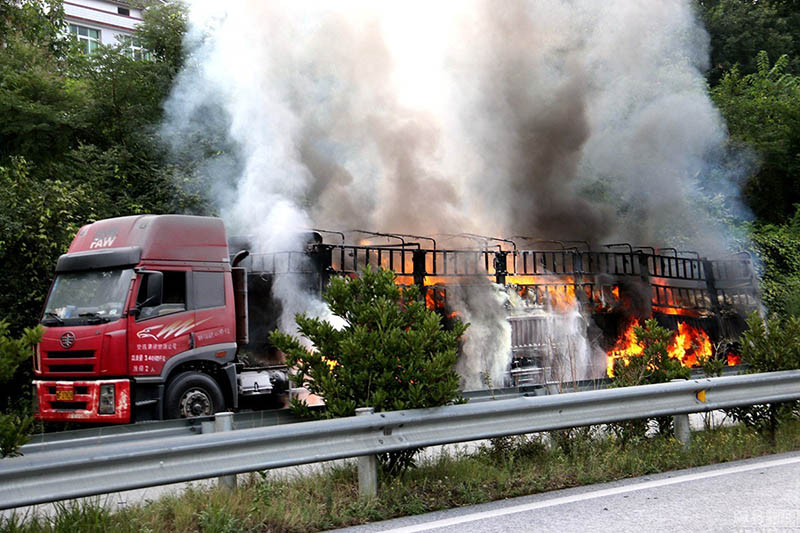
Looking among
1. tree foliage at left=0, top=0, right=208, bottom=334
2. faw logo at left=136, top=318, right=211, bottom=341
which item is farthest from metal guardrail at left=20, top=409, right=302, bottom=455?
tree foliage at left=0, top=0, right=208, bottom=334

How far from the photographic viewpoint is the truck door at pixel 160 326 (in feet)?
31.0

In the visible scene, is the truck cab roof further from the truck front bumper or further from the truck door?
the truck front bumper

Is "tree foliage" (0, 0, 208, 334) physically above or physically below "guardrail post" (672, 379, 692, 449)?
above

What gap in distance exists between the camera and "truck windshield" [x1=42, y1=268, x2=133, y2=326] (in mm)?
9555

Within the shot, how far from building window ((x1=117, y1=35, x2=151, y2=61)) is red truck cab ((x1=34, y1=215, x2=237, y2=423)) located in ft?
37.0

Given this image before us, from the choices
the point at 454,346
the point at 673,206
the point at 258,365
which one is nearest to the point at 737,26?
the point at 673,206

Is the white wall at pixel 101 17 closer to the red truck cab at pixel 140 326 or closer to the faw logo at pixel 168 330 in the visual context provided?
the red truck cab at pixel 140 326

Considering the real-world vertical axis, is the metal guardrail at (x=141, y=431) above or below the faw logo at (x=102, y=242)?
below

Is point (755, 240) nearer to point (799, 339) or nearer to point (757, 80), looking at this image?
point (757, 80)

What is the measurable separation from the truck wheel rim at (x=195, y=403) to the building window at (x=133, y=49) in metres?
12.8

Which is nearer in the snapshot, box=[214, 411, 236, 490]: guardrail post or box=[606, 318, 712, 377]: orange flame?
box=[214, 411, 236, 490]: guardrail post

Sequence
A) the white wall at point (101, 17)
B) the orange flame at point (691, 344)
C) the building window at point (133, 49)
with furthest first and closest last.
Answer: the white wall at point (101, 17) → the building window at point (133, 49) → the orange flame at point (691, 344)

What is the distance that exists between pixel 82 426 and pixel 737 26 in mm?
27870

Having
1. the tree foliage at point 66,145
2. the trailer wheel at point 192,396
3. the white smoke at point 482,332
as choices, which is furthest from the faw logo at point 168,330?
the white smoke at point 482,332
